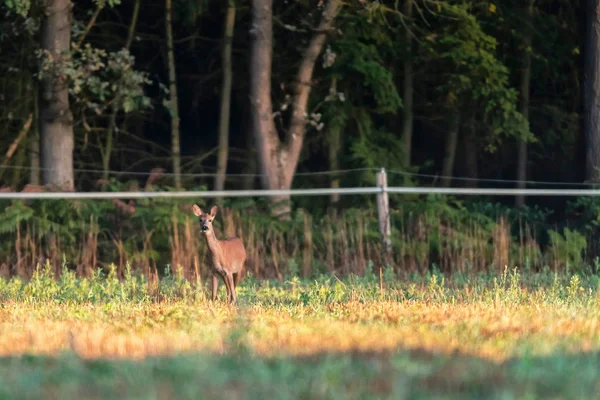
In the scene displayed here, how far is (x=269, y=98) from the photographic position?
20078 mm

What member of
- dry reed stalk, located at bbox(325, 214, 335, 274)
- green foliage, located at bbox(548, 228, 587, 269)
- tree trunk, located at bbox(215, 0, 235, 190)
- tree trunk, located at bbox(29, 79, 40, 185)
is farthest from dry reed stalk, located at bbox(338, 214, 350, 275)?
tree trunk, located at bbox(29, 79, 40, 185)

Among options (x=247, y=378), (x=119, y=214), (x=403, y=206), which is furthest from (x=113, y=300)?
(x=403, y=206)

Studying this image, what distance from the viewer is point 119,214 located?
18141 mm

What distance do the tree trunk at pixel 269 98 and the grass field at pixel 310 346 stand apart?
8.35 meters

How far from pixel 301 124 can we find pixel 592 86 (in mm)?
4701

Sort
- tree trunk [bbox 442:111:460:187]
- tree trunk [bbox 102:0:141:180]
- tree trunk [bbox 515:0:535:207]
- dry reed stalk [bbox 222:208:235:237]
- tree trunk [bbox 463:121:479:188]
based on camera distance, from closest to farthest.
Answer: dry reed stalk [bbox 222:208:235:237] < tree trunk [bbox 102:0:141:180] < tree trunk [bbox 515:0:535:207] < tree trunk [bbox 442:111:460:187] < tree trunk [bbox 463:121:479:188]

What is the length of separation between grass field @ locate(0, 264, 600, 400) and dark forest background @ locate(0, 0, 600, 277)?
229 inches

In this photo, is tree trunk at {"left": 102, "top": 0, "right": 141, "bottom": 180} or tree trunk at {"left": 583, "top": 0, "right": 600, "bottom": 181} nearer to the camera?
tree trunk at {"left": 583, "top": 0, "right": 600, "bottom": 181}

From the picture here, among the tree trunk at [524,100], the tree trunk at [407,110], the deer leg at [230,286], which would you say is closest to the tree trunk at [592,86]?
the tree trunk at [524,100]

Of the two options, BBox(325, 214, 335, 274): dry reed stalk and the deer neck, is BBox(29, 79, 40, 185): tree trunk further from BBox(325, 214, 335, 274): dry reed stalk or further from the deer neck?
the deer neck

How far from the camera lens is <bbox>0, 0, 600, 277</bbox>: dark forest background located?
17.5 metres

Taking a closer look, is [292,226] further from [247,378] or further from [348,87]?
[247,378]

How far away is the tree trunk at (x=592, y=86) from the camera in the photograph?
68.9 feet

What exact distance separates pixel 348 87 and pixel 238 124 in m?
3.91
